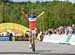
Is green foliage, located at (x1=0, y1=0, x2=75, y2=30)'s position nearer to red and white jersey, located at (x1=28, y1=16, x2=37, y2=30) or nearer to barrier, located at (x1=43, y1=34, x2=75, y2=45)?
barrier, located at (x1=43, y1=34, x2=75, y2=45)

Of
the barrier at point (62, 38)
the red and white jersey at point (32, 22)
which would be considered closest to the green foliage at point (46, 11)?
the barrier at point (62, 38)

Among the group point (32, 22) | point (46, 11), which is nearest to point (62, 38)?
point (32, 22)

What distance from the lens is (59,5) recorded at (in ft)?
385

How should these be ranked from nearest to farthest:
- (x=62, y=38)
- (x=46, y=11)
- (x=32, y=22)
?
(x=32, y=22)
(x=62, y=38)
(x=46, y=11)

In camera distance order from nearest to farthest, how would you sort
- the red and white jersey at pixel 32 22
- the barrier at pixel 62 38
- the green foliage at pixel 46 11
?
the red and white jersey at pixel 32 22
the barrier at pixel 62 38
the green foliage at pixel 46 11

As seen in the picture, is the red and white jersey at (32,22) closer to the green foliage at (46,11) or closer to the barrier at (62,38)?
the barrier at (62,38)

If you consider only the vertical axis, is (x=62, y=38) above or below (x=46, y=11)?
above

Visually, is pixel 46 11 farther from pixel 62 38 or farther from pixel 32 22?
pixel 32 22

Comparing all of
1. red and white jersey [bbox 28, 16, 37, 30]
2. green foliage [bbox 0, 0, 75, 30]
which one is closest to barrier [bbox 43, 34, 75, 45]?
red and white jersey [bbox 28, 16, 37, 30]

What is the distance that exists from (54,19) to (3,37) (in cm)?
5564

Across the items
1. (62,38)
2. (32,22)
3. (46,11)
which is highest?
(32,22)

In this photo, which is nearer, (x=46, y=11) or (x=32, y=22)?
(x=32, y=22)

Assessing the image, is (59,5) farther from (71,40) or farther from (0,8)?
(71,40)

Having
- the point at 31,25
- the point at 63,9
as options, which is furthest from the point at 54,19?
the point at 31,25
